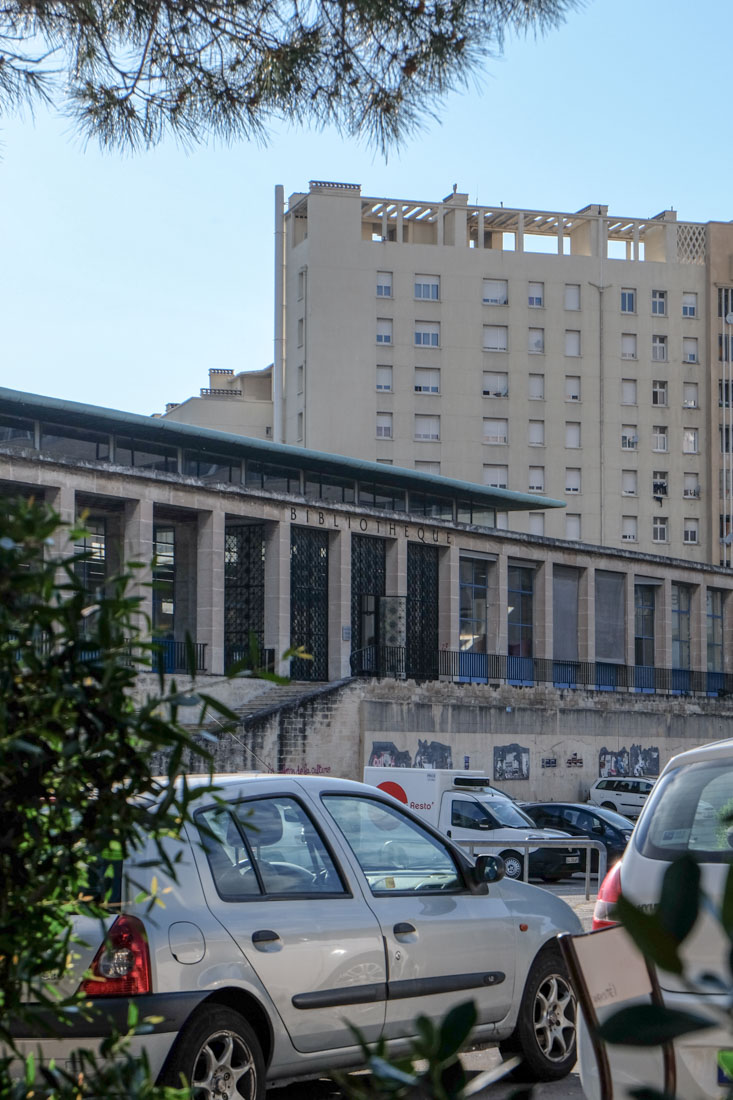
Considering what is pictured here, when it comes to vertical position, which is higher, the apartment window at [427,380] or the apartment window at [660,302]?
the apartment window at [660,302]

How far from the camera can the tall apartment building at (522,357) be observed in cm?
7319

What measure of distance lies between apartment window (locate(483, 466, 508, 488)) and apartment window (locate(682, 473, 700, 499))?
10.3 metres

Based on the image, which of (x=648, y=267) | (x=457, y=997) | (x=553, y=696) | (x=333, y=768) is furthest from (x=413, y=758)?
(x=648, y=267)

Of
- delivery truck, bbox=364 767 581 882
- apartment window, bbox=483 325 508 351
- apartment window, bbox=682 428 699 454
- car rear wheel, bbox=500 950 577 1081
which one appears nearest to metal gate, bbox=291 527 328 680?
delivery truck, bbox=364 767 581 882

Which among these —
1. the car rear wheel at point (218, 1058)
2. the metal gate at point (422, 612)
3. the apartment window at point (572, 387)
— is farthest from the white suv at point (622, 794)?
the apartment window at point (572, 387)

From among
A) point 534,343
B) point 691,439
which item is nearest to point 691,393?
A: point 691,439

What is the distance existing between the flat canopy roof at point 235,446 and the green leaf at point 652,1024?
36895mm

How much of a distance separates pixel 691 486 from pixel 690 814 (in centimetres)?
7406

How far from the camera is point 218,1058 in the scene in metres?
6.04

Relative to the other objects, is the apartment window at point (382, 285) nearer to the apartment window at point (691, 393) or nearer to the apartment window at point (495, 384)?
the apartment window at point (495, 384)

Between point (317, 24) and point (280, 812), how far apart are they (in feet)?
13.5

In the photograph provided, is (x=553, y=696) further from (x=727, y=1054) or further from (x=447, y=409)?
(x=727, y=1054)

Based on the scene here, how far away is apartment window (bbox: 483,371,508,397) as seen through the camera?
75225 millimetres

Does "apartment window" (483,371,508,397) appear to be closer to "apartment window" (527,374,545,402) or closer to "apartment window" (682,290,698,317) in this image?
"apartment window" (527,374,545,402)
